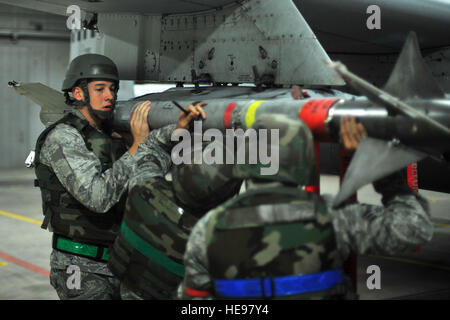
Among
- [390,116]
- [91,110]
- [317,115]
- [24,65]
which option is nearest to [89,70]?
[91,110]

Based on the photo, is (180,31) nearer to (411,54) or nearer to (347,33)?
(347,33)

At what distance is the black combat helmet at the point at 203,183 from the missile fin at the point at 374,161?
61 cm

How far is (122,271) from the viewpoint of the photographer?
327 cm

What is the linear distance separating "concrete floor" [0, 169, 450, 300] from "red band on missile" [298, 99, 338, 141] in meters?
3.20

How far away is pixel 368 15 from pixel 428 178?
1790mm

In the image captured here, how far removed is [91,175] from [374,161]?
1.72m

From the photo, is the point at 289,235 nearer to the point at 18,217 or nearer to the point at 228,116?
the point at 228,116

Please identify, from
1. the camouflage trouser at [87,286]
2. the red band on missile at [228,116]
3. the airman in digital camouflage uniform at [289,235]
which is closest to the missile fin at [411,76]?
the airman in digital camouflage uniform at [289,235]

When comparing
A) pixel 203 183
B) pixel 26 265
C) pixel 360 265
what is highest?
pixel 203 183

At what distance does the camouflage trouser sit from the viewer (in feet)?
12.3

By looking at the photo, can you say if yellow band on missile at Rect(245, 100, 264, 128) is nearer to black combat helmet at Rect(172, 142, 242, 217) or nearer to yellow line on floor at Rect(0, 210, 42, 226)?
black combat helmet at Rect(172, 142, 242, 217)

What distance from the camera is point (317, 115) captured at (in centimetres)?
301

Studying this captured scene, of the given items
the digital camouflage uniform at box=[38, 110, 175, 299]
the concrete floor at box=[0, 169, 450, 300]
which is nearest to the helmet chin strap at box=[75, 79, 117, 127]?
the digital camouflage uniform at box=[38, 110, 175, 299]

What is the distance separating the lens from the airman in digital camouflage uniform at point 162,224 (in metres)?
2.97
